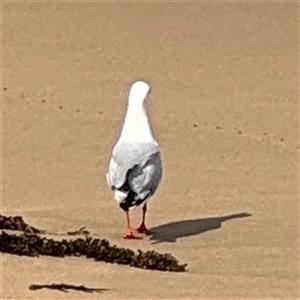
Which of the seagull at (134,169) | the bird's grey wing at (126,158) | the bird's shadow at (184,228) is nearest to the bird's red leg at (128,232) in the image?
the seagull at (134,169)

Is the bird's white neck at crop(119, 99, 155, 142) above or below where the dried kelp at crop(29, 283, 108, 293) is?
above

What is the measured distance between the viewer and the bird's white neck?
26.7ft

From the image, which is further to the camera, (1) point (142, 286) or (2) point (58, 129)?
(2) point (58, 129)

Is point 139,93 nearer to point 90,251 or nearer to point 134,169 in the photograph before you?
point 134,169

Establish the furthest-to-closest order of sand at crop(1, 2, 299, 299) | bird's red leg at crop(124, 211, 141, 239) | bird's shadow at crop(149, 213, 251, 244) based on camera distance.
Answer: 1. bird's shadow at crop(149, 213, 251, 244)
2. bird's red leg at crop(124, 211, 141, 239)
3. sand at crop(1, 2, 299, 299)

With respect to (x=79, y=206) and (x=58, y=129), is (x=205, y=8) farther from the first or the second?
(x=79, y=206)

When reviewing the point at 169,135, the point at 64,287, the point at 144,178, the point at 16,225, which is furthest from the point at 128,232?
the point at 169,135

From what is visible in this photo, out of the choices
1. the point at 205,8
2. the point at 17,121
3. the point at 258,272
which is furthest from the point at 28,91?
the point at 258,272

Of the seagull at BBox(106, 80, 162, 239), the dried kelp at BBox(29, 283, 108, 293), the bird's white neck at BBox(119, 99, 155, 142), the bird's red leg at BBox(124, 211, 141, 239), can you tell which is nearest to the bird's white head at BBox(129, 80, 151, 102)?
the bird's white neck at BBox(119, 99, 155, 142)

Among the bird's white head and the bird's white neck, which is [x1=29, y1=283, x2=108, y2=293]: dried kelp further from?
the bird's white head

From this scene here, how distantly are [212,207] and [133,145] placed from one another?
1.44 m

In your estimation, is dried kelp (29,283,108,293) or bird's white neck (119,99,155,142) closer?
dried kelp (29,283,108,293)

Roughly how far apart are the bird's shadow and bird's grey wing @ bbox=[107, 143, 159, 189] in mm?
436

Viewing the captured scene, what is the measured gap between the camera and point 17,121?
12.6 m
